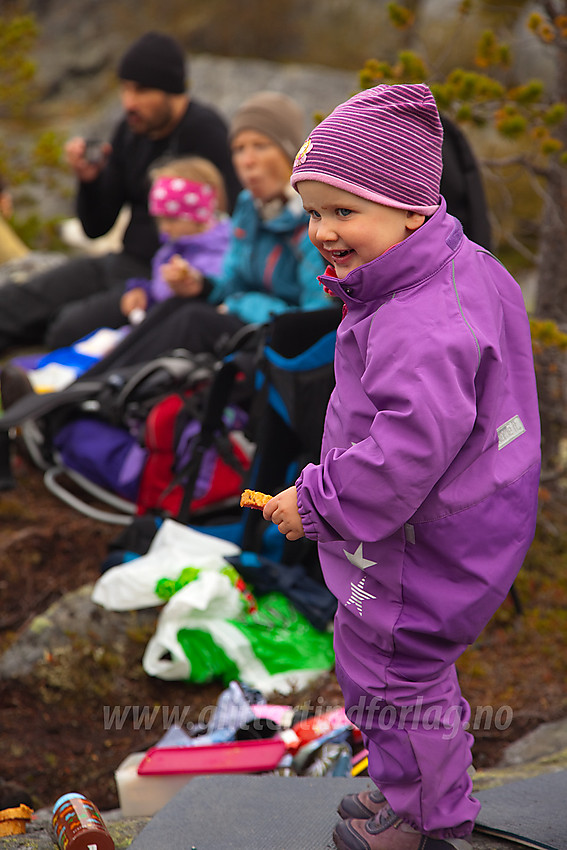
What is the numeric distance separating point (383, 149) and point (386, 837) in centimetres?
142

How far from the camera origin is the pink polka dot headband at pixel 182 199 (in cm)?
481

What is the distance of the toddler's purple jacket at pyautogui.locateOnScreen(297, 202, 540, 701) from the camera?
1580mm

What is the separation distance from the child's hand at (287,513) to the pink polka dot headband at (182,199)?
3.47 m

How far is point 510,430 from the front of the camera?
5.78ft

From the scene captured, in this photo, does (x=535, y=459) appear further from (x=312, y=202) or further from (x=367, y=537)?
(x=312, y=202)

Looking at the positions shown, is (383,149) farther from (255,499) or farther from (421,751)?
(421,751)

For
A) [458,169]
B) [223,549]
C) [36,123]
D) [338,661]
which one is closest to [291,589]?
[223,549]

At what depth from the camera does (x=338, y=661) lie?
191 cm

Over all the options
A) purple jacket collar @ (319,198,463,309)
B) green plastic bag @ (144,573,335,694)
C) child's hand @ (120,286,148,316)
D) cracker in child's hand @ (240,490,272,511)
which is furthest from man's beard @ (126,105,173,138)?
cracker in child's hand @ (240,490,272,511)

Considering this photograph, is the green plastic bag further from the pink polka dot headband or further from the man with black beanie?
the man with black beanie

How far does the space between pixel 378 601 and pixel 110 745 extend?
5.29 feet

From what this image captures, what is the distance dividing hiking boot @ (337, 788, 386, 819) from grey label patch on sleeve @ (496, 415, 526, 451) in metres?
0.86

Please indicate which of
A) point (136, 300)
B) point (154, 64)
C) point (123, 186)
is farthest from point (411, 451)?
point (123, 186)

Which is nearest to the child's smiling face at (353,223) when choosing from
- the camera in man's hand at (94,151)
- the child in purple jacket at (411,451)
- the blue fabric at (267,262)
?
the child in purple jacket at (411,451)
